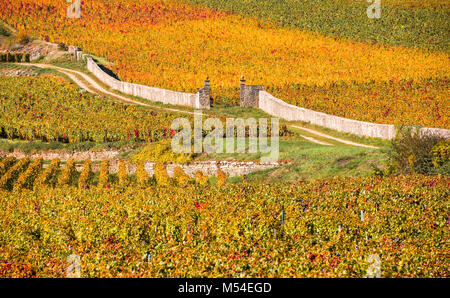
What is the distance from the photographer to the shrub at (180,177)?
1342 inches

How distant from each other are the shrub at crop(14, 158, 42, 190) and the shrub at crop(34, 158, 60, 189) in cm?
59

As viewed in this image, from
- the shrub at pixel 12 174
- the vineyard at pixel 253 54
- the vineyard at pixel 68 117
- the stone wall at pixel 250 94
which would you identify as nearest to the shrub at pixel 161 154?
the vineyard at pixel 68 117

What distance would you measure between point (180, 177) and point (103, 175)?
5.29m

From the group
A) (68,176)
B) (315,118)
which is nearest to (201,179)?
(68,176)

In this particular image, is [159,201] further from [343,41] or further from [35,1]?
[35,1]

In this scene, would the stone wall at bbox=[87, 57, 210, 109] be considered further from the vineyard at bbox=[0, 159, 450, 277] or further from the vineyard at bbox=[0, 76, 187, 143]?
the vineyard at bbox=[0, 159, 450, 277]

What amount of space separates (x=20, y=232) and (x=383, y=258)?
12.1 meters

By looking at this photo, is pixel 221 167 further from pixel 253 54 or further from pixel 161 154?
pixel 253 54

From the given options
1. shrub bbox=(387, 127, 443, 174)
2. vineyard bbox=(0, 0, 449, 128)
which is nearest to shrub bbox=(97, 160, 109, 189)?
shrub bbox=(387, 127, 443, 174)

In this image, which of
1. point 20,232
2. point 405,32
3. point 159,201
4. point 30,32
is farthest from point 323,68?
point 20,232

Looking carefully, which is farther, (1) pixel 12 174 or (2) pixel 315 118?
(2) pixel 315 118

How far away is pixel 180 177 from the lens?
35.1m

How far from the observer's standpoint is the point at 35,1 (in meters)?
96.4

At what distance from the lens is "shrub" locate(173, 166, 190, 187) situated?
112 ft
